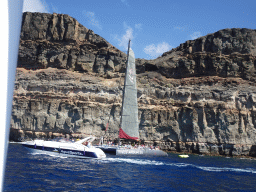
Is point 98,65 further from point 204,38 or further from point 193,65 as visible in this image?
point 204,38

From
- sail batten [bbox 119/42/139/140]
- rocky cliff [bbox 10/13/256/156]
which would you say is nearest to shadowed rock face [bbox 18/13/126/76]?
rocky cliff [bbox 10/13/256/156]

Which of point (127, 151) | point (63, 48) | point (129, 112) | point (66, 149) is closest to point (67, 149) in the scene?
point (66, 149)

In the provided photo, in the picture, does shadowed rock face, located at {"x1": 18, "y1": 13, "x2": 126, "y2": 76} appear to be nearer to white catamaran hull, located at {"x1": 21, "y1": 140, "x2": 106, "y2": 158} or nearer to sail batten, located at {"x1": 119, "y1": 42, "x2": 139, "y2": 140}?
sail batten, located at {"x1": 119, "y1": 42, "x2": 139, "y2": 140}

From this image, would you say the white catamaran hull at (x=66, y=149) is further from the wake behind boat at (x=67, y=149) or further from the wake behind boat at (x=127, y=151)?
the wake behind boat at (x=127, y=151)

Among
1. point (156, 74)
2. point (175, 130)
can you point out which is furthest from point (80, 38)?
point (175, 130)

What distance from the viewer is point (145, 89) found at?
65.6 metres

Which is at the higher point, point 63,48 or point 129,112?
point 63,48

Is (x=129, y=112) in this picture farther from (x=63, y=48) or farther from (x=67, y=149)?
(x=63, y=48)

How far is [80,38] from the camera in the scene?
74.4 metres

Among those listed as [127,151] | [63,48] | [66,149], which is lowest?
[127,151]

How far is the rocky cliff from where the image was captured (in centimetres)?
5778

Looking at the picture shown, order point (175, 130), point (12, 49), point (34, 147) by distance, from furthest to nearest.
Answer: point (175, 130) → point (34, 147) → point (12, 49)

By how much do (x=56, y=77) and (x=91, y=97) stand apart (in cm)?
1328

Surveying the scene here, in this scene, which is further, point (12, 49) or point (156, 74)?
point (156, 74)
